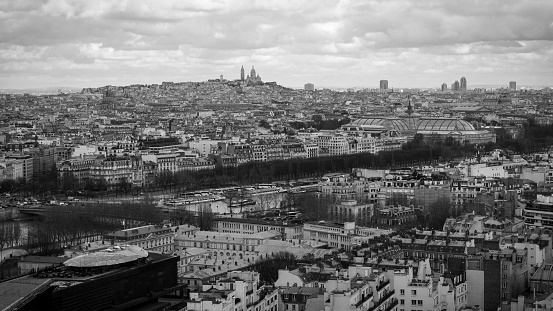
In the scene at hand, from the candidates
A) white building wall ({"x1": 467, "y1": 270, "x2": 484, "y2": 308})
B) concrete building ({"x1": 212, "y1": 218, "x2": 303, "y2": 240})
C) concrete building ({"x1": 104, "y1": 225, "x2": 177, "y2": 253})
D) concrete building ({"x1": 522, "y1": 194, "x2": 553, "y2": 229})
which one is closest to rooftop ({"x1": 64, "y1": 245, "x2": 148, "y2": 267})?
white building wall ({"x1": 467, "y1": 270, "x2": 484, "y2": 308})

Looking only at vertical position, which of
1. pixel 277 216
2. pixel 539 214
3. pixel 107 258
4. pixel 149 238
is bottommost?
pixel 277 216

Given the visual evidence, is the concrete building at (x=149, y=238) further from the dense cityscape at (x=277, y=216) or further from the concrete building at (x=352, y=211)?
the concrete building at (x=352, y=211)

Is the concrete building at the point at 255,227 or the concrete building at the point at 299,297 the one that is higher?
the concrete building at the point at 299,297

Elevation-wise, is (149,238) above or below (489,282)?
below

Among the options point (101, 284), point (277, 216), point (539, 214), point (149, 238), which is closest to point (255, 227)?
point (277, 216)

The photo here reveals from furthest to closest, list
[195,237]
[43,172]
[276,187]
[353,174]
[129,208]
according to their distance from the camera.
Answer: [43,172], [353,174], [276,187], [129,208], [195,237]

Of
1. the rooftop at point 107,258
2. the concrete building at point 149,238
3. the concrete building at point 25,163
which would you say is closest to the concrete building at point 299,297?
the rooftop at point 107,258

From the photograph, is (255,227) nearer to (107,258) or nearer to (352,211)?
(352,211)

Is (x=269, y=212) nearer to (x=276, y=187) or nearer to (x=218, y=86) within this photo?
(x=276, y=187)

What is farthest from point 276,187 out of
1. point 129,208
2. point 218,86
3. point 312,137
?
point 218,86
